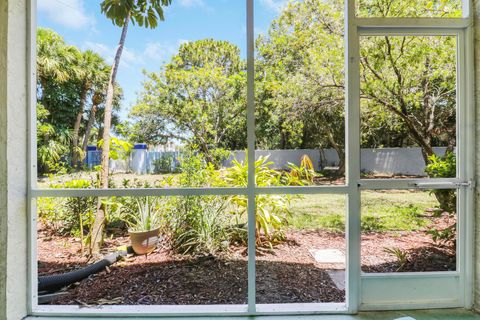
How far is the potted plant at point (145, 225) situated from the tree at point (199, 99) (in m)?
0.71

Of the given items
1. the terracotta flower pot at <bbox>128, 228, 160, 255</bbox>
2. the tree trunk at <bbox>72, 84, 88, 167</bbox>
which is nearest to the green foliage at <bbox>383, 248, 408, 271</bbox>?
the terracotta flower pot at <bbox>128, 228, 160, 255</bbox>

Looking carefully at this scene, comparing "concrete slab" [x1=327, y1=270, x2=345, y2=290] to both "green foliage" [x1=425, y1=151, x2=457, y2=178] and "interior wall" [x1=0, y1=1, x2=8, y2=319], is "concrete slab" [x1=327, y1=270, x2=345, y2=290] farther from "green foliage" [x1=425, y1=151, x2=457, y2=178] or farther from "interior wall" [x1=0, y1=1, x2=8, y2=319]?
"interior wall" [x1=0, y1=1, x2=8, y2=319]

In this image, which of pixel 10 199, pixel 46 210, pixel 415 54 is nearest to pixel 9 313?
pixel 10 199

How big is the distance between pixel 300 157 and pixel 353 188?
1.60 ft

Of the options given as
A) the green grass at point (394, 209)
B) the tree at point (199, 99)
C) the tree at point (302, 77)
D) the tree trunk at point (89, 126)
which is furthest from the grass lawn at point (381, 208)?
the tree at point (199, 99)

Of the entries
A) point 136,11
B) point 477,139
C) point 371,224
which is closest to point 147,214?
point 136,11

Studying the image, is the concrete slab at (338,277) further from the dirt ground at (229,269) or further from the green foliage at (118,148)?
the green foliage at (118,148)

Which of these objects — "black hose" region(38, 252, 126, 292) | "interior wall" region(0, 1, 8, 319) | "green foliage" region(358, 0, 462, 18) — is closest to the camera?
"interior wall" region(0, 1, 8, 319)

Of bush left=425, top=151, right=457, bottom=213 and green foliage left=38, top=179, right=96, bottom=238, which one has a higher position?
bush left=425, top=151, right=457, bottom=213

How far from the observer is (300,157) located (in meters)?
2.06

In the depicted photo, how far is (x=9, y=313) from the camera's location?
5.32 ft

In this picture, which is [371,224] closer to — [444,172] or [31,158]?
[444,172]

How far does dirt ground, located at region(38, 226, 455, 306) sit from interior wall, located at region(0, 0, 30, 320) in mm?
411

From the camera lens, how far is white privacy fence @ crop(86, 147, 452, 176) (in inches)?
72.2
